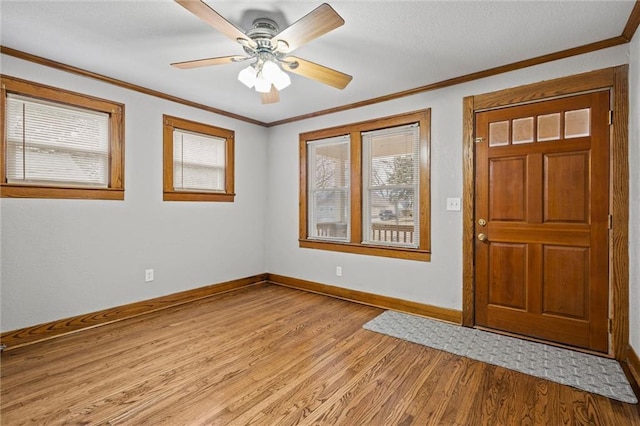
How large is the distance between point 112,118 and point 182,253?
1689 millimetres

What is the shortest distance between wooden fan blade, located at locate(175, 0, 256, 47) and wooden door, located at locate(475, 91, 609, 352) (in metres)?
2.39

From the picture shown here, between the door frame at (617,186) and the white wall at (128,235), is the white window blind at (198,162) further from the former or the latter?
the door frame at (617,186)

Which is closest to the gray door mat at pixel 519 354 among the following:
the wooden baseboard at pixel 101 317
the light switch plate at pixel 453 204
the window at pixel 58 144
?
the light switch plate at pixel 453 204

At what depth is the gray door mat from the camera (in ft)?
7.00

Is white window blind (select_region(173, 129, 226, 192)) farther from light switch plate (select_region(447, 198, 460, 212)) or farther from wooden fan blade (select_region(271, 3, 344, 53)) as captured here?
light switch plate (select_region(447, 198, 460, 212))

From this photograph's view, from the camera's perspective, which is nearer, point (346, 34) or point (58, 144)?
point (346, 34)

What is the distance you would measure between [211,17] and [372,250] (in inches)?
115

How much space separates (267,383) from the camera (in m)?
2.16

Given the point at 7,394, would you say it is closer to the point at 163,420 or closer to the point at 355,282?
the point at 163,420

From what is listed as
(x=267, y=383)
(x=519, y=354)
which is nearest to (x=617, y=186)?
(x=519, y=354)

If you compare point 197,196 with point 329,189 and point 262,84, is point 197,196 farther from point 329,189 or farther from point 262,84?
point 262,84

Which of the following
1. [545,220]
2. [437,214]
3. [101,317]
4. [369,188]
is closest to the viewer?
[545,220]

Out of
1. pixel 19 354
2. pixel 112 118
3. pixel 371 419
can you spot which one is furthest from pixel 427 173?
pixel 19 354

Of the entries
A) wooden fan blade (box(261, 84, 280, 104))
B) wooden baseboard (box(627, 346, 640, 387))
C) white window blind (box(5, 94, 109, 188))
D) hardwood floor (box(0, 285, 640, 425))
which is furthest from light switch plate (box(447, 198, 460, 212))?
white window blind (box(5, 94, 109, 188))
